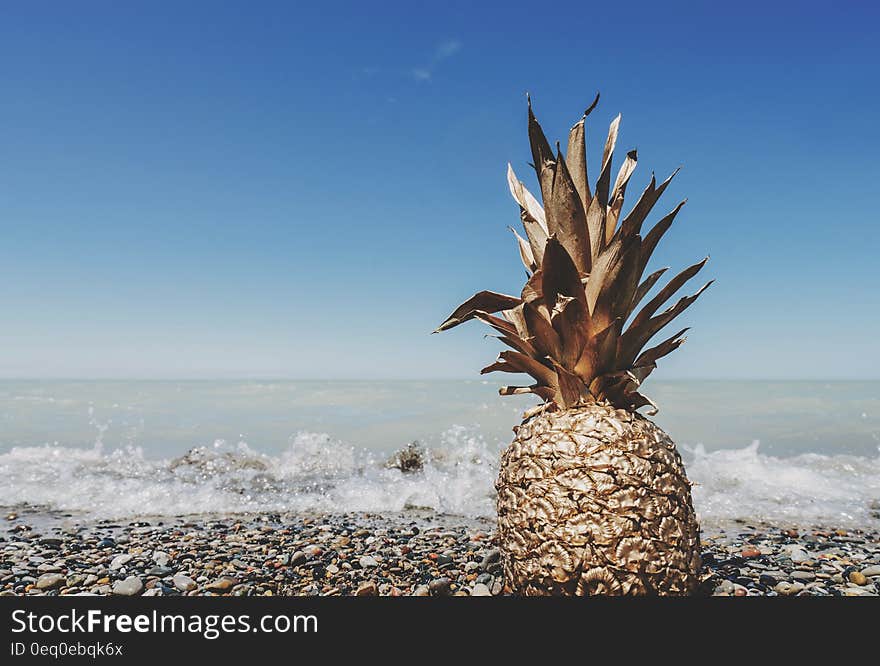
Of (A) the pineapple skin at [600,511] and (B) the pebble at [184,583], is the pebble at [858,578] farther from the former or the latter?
(B) the pebble at [184,583]

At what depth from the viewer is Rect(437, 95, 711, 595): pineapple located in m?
3.62

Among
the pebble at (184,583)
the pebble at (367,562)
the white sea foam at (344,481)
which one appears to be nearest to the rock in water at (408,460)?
the white sea foam at (344,481)

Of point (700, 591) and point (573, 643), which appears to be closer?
point (573, 643)

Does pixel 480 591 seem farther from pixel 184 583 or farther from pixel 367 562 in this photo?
pixel 184 583

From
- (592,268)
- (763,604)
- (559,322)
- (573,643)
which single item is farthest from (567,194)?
(763,604)

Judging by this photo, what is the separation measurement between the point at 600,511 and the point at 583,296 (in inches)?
58.0

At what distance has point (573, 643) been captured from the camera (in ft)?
11.5

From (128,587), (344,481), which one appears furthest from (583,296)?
(344,481)

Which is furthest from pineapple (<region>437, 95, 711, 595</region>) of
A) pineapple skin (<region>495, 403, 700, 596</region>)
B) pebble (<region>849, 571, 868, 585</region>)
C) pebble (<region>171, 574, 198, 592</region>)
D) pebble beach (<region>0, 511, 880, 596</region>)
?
pebble (<region>171, 574, 198, 592</region>)

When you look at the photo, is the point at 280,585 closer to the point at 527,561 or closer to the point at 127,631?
the point at 127,631

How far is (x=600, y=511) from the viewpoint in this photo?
3.61 metres

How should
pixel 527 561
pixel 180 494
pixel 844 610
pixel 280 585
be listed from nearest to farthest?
1. pixel 527 561
2. pixel 844 610
3. pixel 280 585
4. pixel 180 494

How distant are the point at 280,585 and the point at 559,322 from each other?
4.05 metres

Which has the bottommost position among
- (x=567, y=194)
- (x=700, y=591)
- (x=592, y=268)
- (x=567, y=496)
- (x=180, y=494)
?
(x=180, y=494)
